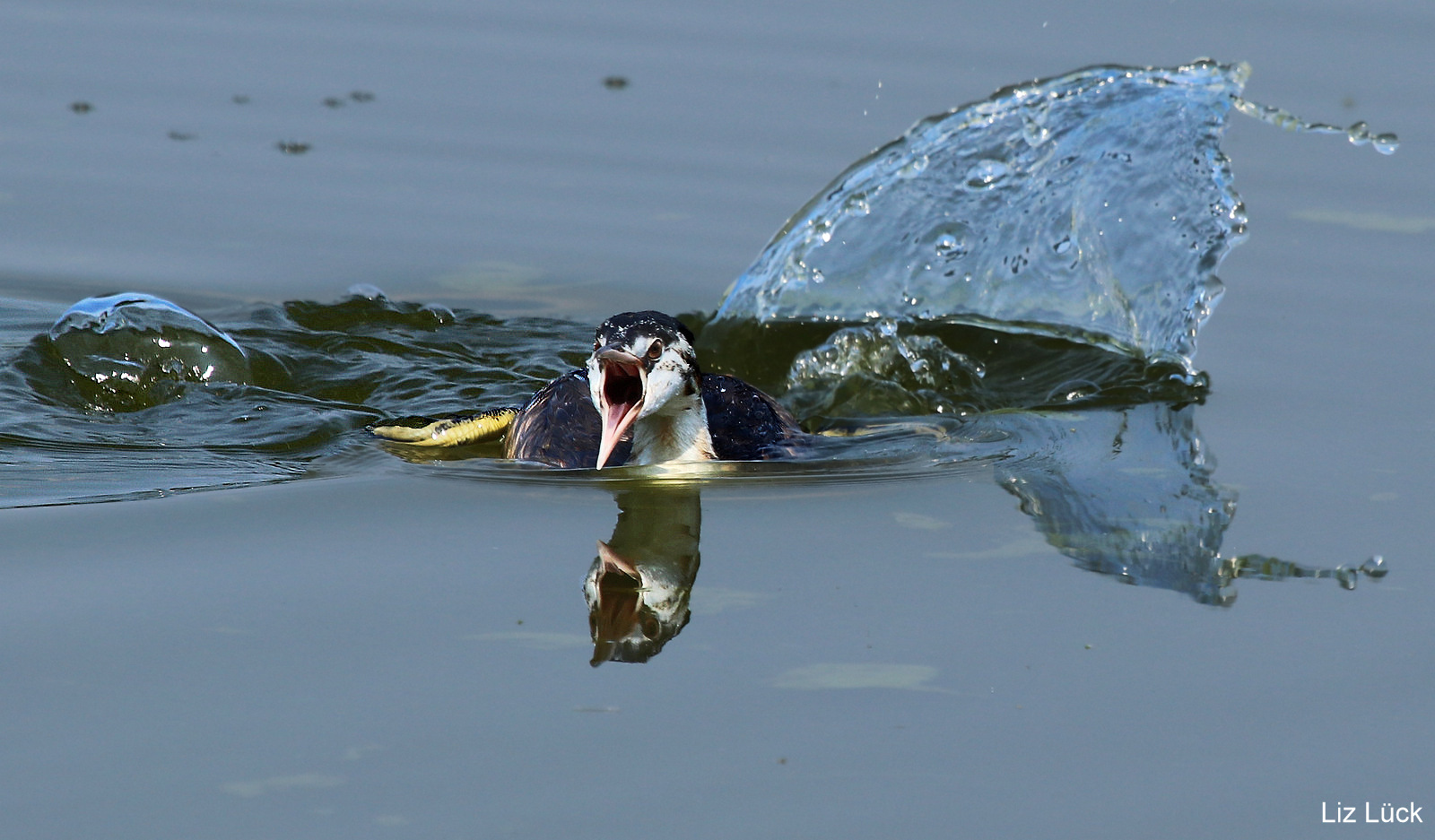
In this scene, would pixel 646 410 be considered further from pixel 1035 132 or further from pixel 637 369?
pixel 1035 132

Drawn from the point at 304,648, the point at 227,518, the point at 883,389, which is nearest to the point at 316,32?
the point at 883,389

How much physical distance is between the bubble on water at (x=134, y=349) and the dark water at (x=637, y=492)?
0.32ft

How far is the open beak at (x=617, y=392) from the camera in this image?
20.0ft

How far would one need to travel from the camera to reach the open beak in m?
6.09

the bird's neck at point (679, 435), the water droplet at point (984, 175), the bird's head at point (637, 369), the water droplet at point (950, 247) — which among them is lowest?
the bird's neck at point (679, 435)

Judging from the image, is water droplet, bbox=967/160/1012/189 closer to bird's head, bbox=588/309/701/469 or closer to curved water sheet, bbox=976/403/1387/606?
curved water sheet, bbox=976/403/1387/606

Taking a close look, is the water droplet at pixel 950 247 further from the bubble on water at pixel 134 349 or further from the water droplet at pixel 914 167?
the bubble on water at pixel 134 349

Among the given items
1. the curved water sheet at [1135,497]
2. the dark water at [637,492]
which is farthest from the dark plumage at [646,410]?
the curved water sheet at [1135,497]

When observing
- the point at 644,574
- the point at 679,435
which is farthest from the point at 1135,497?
the point at 644,574

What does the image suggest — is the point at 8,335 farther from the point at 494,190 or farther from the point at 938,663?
the point at 938,663

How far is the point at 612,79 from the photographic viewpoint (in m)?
11.3

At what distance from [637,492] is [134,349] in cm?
307

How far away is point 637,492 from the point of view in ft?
20.6

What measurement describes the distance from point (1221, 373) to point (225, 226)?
19.1 ft
